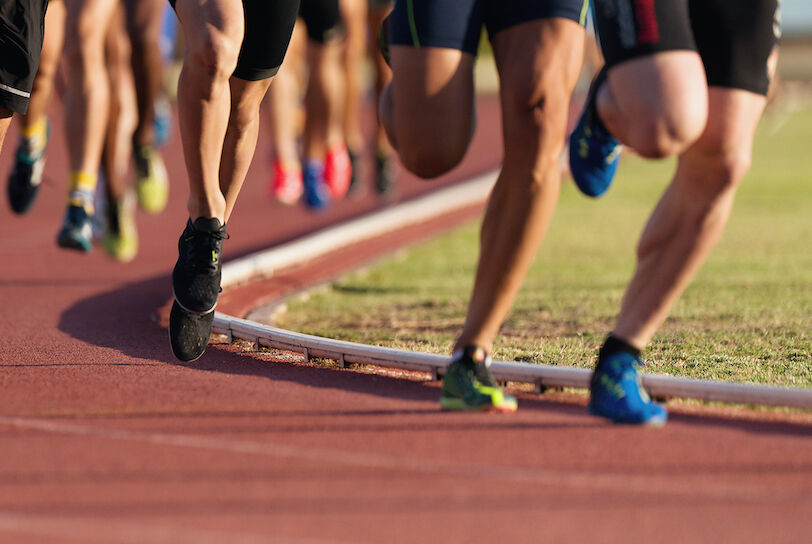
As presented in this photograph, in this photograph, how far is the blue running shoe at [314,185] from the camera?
37.7 ft

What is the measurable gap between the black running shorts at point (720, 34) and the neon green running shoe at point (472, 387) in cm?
107

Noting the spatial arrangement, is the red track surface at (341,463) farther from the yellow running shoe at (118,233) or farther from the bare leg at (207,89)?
the yellow running shoe at (118,233)

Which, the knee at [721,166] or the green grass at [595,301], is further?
the green grass at [595,301]

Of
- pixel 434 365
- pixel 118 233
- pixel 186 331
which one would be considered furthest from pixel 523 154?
pixel 118 233

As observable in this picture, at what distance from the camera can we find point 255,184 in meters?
→ 16.4

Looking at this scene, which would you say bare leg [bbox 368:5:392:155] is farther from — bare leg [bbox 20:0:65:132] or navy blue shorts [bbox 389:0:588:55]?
navy blue shorts [bbox 389:0:588:55]

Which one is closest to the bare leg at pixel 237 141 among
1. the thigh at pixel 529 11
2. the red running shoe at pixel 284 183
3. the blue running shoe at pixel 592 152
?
the thigh at pixel 529 11

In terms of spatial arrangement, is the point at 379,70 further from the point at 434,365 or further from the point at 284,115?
the point at 434,365

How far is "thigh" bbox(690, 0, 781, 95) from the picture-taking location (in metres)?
4.15

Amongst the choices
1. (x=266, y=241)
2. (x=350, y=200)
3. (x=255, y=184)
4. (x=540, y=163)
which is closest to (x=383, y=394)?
(x=540, y=163)

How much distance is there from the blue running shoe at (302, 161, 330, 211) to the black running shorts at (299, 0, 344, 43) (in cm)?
112

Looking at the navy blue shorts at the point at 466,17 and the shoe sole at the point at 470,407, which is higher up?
the navy blue shorts at the point at 466,17

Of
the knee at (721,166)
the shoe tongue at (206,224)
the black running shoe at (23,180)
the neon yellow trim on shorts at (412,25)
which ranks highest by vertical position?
the neon yellow trim on shorts at (412,25)

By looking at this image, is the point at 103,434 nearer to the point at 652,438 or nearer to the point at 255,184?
the point at 652,438
